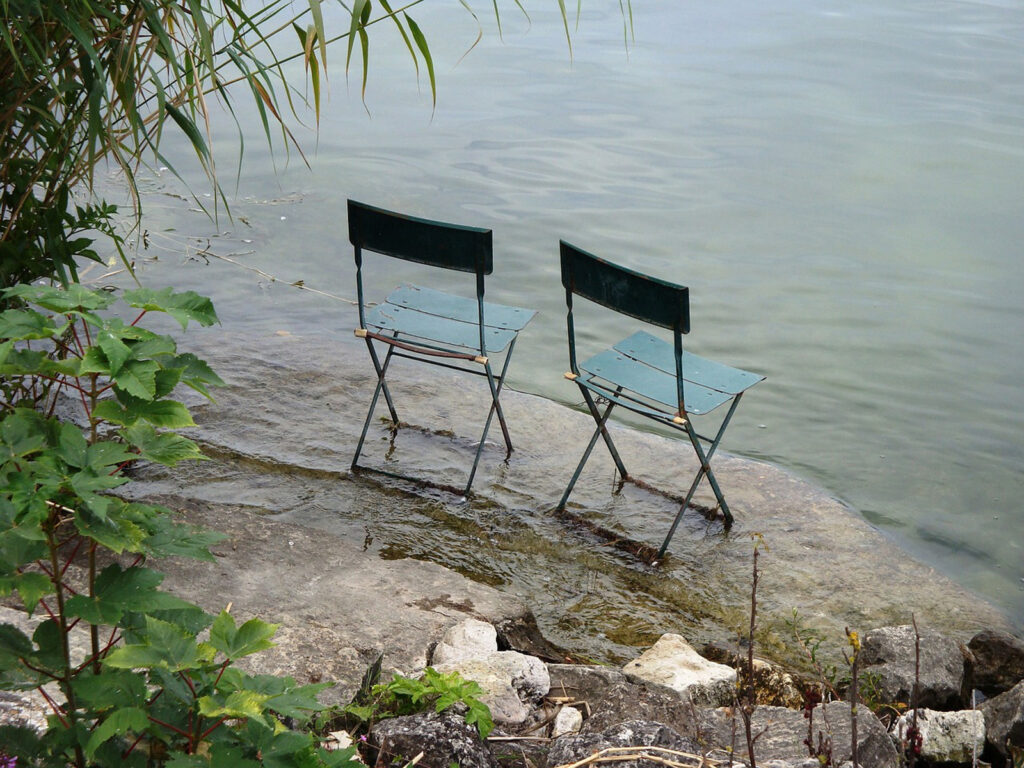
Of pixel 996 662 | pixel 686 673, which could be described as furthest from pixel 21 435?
pixel 996 662

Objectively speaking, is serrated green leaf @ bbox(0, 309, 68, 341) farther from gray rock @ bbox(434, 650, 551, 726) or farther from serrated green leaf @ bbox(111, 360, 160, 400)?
gray rock @ bbox(434, 650, 551, 726)

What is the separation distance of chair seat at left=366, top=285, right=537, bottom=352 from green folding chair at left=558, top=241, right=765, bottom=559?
355mm

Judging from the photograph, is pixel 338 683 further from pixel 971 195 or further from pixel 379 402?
pixel 971 195

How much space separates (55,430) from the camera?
5.36ft

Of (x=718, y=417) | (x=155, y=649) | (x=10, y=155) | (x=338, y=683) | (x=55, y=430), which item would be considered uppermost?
(x=10, y=155)

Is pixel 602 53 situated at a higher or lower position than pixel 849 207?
higher

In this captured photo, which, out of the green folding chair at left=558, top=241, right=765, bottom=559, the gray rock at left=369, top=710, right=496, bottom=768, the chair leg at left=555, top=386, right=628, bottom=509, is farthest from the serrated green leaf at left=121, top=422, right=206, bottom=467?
the chair leg at left=555, top=386, right=628, bottom=509

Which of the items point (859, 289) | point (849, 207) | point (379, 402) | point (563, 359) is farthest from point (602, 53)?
point (379, 402)

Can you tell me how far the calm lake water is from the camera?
5.22 meters

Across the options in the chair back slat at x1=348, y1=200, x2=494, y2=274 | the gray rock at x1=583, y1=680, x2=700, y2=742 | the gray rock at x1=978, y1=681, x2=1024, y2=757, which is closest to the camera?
the gray rock at x1=583, y1=680, x2=700, y2=742

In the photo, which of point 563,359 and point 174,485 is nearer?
point 174,485

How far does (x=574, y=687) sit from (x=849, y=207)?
5904 millimetres

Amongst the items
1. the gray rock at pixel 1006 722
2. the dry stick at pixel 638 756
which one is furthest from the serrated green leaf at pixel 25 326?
the gray rock at pixel 1006 722

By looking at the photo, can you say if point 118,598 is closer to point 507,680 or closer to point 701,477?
point 507,680
